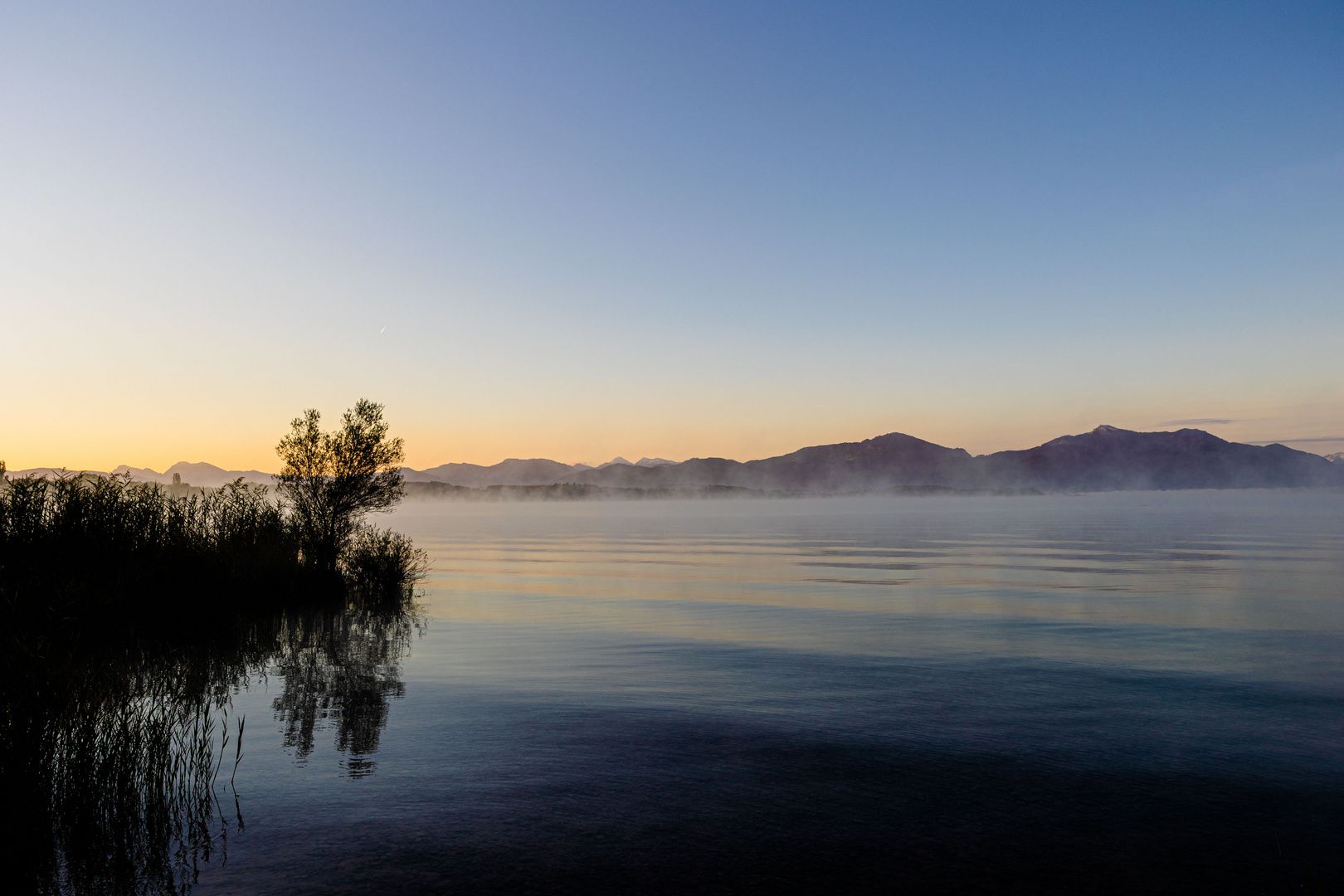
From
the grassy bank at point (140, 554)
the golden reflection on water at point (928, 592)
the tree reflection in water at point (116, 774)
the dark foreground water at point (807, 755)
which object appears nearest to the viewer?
the tree reflection in water at point (116, 774)

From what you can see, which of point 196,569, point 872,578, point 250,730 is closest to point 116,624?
point 196,569

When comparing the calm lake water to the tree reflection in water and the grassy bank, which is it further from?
the grassy bank

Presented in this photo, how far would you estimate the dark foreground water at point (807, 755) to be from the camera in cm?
791

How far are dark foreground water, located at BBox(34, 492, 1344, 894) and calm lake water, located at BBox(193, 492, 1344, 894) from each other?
52 millimetres

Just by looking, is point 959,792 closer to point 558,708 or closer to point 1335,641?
point 558,708

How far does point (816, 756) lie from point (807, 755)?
4.7 inches

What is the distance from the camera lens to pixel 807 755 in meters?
11.4

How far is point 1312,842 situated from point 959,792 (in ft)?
11.9

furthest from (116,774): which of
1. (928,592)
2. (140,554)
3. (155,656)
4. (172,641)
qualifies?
(928,592)

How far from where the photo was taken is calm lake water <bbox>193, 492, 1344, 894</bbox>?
792 centimetres

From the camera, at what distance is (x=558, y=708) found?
14.2 metres

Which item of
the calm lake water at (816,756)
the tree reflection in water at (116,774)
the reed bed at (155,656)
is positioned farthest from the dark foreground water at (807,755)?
the reed bed at (155,656)

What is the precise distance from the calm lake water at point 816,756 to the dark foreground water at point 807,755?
0.05m

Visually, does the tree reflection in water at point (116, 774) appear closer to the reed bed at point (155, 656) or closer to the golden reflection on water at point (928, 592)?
the reed bed at point (155, 656)
